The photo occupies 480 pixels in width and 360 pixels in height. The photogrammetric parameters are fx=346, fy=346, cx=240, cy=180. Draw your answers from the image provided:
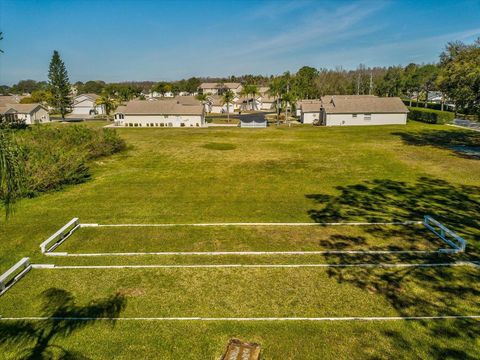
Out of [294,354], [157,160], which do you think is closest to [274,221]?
[294,354]

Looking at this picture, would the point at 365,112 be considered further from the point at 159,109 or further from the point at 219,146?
the point at 159,109

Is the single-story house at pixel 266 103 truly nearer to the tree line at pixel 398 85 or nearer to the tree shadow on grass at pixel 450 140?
the tree line at pixel 398 85

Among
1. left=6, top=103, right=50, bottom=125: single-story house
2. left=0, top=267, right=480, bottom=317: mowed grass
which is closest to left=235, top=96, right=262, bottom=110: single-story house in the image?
left=6, top=103, right=50, bottom=125: single-story house

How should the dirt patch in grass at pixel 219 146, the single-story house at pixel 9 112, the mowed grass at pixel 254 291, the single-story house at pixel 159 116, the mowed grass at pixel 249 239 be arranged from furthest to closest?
the single-story house at pixel 9 112 → the single-story house at pixel 159 116 → the dirt patch in grass at pixel 219 146 → the mowed grass at pixel 249 239 → the mowed grass at pixel 254 291

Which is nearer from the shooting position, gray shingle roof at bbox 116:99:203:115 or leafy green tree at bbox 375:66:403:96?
gray shingle roof at bbox 116:99:203:115

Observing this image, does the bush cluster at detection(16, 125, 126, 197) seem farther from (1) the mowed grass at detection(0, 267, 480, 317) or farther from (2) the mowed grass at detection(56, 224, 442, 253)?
(1) the mowed grass at detection(0, 267, 480, 317)

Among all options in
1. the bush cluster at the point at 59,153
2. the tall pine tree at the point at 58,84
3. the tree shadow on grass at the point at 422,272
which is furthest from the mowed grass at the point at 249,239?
the tall pine tree at the point at 58,84

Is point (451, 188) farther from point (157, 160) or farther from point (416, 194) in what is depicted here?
point (157, 160)
